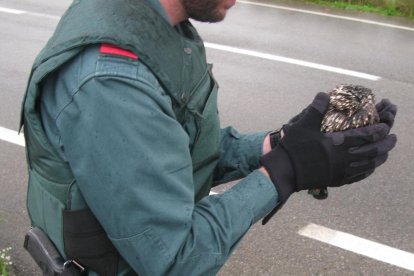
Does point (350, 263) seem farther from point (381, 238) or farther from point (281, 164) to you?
point (281, 164)

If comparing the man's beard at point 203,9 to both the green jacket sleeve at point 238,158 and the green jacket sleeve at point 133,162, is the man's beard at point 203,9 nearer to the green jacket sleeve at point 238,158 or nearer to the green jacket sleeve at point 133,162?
the green jacket sleeve at point 133,162

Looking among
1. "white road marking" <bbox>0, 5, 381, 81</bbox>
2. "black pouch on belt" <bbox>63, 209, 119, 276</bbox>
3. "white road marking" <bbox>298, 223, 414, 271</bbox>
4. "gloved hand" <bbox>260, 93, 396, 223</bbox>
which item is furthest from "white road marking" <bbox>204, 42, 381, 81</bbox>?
"black pouch on belt" <bbox>63, 209, 119, 276</bbox>

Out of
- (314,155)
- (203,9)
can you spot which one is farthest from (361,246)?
(203,9)

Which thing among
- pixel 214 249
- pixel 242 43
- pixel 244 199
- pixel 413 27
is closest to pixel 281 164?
pixel 244 199

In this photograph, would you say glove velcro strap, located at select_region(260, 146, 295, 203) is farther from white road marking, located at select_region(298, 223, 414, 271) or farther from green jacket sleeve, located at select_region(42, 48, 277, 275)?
white road marking, located at select_region(298, 223, 414, 271)

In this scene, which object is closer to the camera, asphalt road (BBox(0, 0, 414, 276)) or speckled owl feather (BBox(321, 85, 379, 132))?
speckled owl feather (BBox(321, 85, 379, 132))

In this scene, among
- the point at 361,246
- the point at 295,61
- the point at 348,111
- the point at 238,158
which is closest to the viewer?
the point at 348,111

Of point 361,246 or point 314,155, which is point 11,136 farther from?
point 314,155

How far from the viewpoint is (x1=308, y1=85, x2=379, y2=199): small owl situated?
4.84 ft

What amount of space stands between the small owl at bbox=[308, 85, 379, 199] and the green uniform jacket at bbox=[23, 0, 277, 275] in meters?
0.28

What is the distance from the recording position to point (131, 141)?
1.10 m

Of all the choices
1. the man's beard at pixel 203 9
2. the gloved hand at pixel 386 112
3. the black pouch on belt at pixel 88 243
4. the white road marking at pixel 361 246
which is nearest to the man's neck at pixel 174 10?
the man's beard at pixel 203 9

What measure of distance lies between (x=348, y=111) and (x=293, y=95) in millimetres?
4122

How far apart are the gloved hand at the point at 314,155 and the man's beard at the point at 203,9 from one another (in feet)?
1.16
